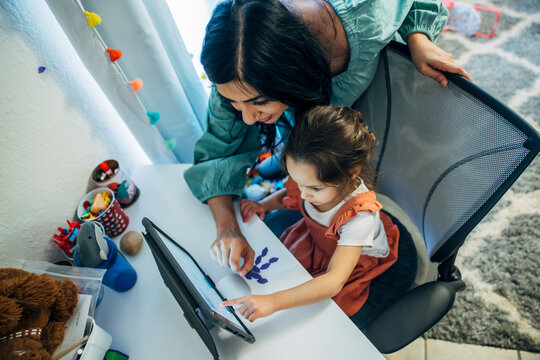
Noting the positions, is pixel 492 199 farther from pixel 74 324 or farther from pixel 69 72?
pixel 69 72

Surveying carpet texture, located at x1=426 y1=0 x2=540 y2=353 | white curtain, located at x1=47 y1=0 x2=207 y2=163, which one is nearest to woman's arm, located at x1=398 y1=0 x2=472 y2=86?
white curtain, located at x1=47 y1=0 x2=207 y2=163

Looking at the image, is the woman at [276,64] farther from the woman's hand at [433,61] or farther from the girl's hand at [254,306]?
the girl's hand at [254,306]

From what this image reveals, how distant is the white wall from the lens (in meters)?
0.71

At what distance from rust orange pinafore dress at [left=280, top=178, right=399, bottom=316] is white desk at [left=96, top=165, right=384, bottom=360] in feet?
0.48

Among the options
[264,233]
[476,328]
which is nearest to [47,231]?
[264,233]

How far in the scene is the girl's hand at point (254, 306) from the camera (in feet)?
2.07

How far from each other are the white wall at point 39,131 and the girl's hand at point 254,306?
0.54 metres

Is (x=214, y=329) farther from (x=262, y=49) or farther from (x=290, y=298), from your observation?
(x=262, y=49)

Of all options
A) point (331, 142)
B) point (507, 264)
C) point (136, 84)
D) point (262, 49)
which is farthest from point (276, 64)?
point (507, 264)

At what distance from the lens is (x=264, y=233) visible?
0.83 metres

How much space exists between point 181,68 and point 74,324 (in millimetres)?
863

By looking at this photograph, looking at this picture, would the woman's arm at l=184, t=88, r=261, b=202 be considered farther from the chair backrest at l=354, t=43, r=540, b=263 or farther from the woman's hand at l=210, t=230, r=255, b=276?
the chair backrest at l=354, t=43, r=540, b=263

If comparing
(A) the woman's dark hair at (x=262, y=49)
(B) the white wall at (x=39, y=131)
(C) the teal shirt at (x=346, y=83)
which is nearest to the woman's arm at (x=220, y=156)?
(C) the teal shirt at (x=346, y=83)

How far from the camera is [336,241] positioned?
84 cm
